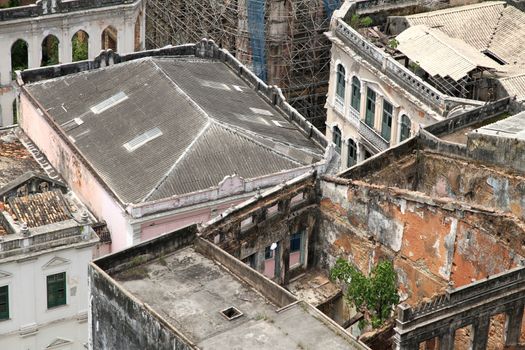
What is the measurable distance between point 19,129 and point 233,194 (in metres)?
17.0

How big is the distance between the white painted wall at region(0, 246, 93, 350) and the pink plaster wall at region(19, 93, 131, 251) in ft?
5.99

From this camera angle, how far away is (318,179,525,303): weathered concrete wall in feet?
177

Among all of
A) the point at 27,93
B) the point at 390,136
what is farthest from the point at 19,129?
the point at 390,136

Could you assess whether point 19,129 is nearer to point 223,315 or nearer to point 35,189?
point 35,189

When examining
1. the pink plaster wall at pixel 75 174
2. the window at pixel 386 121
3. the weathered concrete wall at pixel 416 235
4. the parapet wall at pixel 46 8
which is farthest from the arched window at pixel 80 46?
the weathered concrete wall at pixel 416 235

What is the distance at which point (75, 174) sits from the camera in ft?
223

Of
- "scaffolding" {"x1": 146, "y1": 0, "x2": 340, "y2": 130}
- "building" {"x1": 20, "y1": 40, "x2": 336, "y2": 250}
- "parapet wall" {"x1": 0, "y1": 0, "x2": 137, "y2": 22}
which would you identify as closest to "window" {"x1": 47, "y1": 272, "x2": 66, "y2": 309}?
"building" {"x1": 20, "y1": 40, "x2": 336, "y2": 250}

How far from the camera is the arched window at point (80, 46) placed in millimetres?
87438

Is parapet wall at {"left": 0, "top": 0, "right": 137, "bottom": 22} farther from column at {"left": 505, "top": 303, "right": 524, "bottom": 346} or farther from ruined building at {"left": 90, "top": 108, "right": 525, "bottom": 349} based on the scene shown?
column at {"left": 505, "top": 303, "right": 524, "bottom": 346}

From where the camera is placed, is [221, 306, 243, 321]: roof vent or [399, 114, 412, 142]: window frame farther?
[399, 114, 412, 142]: window frame

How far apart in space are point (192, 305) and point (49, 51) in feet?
149

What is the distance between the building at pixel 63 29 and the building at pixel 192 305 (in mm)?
30544

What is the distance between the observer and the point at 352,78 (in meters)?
75.9

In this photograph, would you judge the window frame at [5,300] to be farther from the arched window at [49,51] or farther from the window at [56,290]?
the arched window at [49,51]
